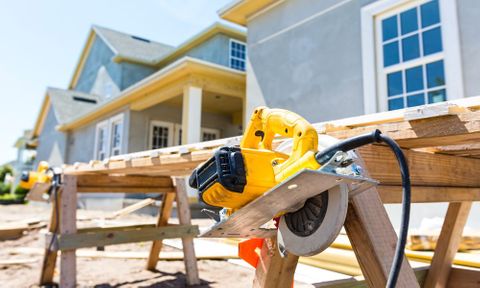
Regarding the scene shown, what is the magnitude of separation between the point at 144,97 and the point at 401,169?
11.3 meters

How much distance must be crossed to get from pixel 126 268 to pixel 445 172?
13.6 ft

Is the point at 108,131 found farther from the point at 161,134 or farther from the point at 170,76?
the point at 170,76

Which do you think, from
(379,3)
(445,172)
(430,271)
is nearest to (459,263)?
(430,271)

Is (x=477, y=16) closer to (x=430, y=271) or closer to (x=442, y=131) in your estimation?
(x=430, y=271)

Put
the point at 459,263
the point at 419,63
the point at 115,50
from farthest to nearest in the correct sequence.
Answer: the point at 115,50 → the point at 419,63 → the point at 459,263

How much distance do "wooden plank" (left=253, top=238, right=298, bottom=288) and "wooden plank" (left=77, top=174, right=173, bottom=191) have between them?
297 centimetres

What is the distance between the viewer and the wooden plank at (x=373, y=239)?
108 cm

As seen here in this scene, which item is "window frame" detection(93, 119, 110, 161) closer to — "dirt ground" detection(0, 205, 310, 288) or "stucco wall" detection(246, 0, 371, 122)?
"stucco wall" detection(246, 0, 371, 122)

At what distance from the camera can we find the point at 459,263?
3068 millimetres

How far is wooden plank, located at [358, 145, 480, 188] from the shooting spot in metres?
1.33

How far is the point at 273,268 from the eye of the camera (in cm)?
138

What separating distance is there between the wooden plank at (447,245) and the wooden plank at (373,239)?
70.9 inches

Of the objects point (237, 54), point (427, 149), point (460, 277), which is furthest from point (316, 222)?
point (237, 54)

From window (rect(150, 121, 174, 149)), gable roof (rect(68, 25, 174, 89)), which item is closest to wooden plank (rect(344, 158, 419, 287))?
window (rect(150, 121, 174, 149))
